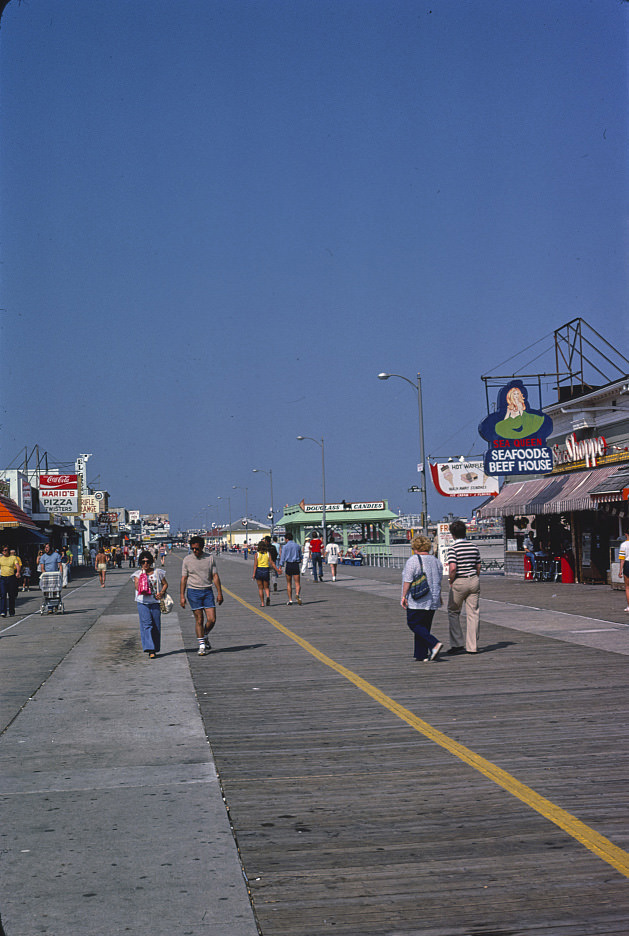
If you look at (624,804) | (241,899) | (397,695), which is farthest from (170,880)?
(397,695)

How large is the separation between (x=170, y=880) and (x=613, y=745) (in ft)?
A: 13.6

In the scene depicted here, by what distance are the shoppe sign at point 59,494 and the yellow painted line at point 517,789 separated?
56.8 metres

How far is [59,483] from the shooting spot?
6594 cm

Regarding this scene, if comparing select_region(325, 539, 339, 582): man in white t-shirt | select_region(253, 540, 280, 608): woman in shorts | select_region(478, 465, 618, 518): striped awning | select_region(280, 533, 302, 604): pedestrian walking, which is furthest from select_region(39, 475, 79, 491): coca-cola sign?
select_region(253, 540, 280, 608): woman in shorts

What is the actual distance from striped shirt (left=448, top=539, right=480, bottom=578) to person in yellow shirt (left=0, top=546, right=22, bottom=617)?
1352cm

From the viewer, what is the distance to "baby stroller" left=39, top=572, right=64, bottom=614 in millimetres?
23781

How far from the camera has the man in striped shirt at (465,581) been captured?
1326 centimetres

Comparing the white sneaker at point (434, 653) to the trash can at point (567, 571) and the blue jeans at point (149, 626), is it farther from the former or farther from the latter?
the trash can at point (567, 571)

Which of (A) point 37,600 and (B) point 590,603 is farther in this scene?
(A) point 37,600

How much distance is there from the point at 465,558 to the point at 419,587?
121 centimetres

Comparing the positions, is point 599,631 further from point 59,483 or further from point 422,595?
point 59,483

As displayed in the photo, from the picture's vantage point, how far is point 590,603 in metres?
21.6

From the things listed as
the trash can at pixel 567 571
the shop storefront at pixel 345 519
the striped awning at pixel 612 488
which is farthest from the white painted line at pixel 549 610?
the shop storefront at pixel 345 519

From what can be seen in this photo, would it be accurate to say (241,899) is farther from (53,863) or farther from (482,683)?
(482,683)
